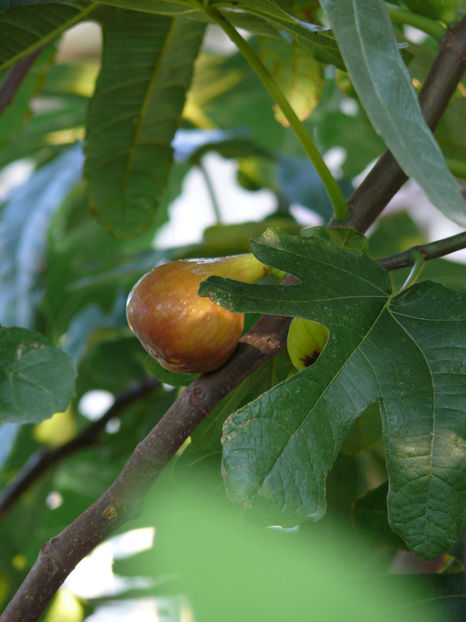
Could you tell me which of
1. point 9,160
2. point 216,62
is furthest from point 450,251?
point 9,160

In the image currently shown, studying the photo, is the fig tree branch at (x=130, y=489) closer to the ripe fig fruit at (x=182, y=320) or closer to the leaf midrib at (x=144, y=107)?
the ripe fig fruit at (x=182, y=320)

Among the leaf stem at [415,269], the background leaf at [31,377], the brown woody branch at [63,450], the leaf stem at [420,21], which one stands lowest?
the brown woody branch at [63,450]

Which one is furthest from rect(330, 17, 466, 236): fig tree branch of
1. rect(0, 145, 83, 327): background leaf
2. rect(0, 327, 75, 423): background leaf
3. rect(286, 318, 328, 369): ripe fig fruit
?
rect(0, 145, 83, 327): background leaf

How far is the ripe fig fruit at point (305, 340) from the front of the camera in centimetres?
45

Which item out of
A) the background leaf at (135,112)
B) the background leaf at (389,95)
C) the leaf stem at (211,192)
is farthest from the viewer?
the leaf stem at (211,192)

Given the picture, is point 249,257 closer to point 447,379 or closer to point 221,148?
point 447,379

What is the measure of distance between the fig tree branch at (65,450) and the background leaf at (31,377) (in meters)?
0.45

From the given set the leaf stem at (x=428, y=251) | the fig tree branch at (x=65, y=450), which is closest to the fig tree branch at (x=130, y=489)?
the leaf stem at (x=428, y=251)

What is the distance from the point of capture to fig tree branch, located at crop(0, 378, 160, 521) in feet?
→ 2.97

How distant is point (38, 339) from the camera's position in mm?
513

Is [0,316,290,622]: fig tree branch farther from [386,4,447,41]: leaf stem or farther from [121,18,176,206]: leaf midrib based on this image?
[121,18,176,206]: leaf midrib

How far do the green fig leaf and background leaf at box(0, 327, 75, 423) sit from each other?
5.7 inches

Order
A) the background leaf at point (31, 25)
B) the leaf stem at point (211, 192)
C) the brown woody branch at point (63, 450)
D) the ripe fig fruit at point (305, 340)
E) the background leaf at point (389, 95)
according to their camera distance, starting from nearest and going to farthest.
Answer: the background leaf at point (389, 95) → the ripe fig fruit at point (305, 340) → the background leaf at point (31, 25) → the brown woody branch at point (63, 450) → the leaf stem at point (211, 192)

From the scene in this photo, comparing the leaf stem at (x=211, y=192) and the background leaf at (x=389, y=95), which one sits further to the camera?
the leaf stem at (x=211, y=192)
